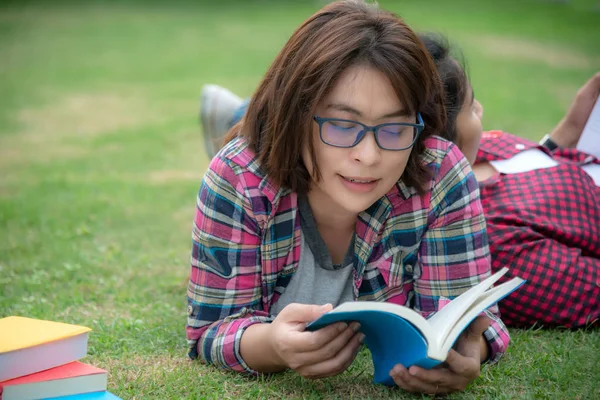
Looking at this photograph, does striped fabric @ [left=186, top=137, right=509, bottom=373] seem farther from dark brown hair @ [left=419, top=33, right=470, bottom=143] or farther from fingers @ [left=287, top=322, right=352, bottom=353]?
dark brown hair @ [left=419, top=33, right=470, bottom=143]

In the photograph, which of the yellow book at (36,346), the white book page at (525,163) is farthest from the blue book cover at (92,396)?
the white book page at (525,163)

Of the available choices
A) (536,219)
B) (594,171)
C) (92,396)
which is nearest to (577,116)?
(594,171)

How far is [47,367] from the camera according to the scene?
2197mm

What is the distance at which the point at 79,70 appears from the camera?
1059cm

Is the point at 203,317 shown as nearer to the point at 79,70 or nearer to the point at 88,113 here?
the point at 88,113

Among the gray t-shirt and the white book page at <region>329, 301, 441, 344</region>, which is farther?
the gray t-shirt

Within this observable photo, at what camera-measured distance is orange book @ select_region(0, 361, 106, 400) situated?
2104 millimetres

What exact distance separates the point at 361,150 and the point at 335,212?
442 millimetres

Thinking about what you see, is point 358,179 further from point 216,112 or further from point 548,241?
point 216,112

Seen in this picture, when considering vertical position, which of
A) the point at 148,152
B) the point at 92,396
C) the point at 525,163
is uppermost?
the point at 525,163

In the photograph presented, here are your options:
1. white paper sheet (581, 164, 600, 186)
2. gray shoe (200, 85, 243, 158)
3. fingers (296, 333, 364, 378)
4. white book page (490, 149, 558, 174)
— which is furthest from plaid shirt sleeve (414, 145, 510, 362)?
gray shoe (200, 85, 243, 158)

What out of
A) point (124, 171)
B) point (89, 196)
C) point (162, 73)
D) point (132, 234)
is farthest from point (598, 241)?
point (162, 73)

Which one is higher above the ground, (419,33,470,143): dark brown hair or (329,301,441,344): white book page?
(419,33,470,143): dark brown hair

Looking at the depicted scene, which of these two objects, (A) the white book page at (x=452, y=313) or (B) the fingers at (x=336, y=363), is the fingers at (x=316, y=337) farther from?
(A) the white book page at (x=452, y=313)
